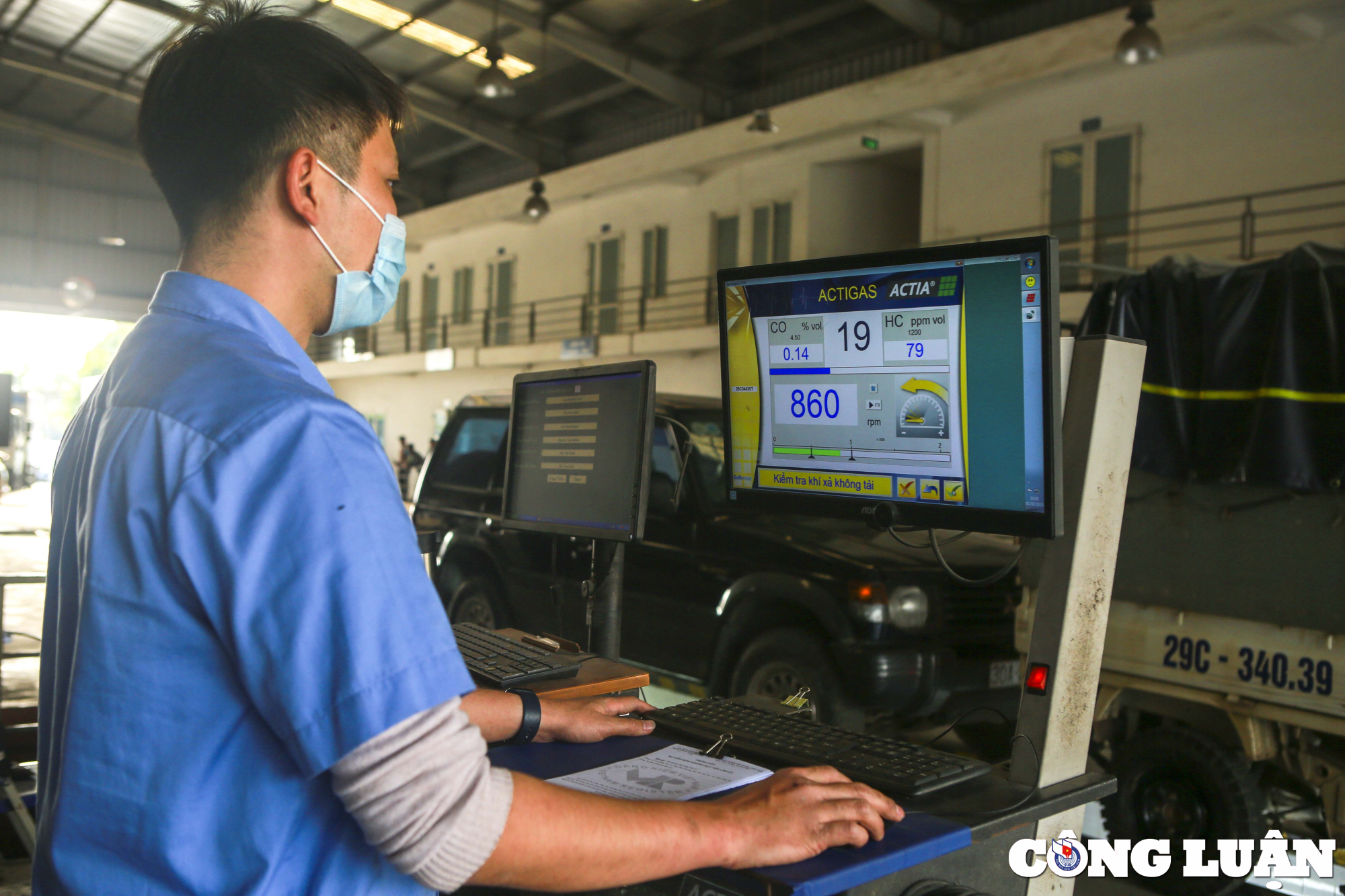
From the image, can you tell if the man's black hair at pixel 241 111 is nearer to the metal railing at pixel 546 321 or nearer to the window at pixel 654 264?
the metal railing at pixel 546 321

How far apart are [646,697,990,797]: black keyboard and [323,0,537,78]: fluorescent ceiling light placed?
1539 centimetres

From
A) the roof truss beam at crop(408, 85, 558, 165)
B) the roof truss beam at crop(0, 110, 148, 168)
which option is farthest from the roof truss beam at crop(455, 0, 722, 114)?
the roof truss beam at crop(0, 110, 148, 168)

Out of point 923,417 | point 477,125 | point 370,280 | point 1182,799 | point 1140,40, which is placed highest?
point 477,125

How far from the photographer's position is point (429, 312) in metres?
25.0

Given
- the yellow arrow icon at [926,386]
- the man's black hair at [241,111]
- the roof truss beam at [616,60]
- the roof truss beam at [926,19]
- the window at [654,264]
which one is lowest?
the yellow arrow icon at [926,386]

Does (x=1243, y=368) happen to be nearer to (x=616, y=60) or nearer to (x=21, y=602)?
(x=21, y=602)

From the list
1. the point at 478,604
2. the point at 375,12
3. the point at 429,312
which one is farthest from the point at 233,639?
the point at 429,312

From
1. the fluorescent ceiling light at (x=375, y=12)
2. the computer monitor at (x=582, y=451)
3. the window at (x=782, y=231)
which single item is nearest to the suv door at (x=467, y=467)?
the computer monitor at (x=582, y=451)

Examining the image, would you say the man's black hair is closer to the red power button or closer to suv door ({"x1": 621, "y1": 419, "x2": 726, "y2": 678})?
the red power button

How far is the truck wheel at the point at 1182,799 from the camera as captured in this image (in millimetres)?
3508

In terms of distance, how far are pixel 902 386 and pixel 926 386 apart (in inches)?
1.8

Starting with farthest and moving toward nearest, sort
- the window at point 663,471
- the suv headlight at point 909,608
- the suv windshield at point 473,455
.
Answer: the suv windshield at point 473,455 < the window at point 663,471 < the suv headlight at point 909,608

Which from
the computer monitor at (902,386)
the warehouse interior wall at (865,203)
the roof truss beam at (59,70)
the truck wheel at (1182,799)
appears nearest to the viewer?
the computer monitor at (902,386)

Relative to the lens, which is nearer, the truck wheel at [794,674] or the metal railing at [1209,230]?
the truck wheel at [794,674]
